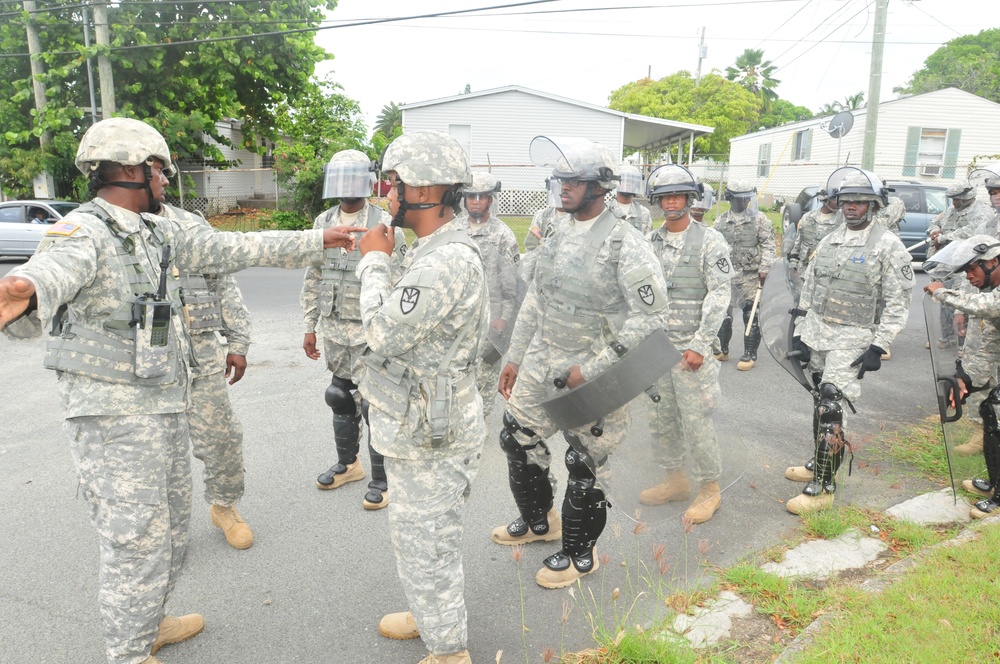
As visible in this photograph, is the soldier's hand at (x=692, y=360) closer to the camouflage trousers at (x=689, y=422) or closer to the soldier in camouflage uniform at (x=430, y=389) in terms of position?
the camouflage trousers at (x=689, y=422)

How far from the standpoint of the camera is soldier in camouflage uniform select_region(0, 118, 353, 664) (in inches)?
100

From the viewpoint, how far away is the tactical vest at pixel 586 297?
343cm

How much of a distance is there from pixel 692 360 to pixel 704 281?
623 millimetres

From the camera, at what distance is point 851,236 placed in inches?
179

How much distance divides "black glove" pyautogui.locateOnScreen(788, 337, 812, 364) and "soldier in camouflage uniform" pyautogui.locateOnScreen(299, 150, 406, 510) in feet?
8.58

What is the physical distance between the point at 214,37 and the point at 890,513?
18.8 meters

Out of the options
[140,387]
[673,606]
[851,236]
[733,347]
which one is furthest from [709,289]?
[733,347]


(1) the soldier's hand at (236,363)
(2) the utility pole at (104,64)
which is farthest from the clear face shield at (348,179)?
(2) the utility pole at (104,64)

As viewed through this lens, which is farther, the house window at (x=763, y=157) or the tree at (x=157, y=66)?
the house window at (x=763, y=157)

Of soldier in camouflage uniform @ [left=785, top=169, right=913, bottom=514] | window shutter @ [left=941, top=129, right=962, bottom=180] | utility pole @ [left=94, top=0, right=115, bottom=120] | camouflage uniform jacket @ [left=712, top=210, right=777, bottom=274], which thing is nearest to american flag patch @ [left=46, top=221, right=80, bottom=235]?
soldier in camouflage uniform @ [left=785, top=169, right=913, bottom=514]

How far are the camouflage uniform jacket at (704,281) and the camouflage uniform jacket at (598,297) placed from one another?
83 centimetres

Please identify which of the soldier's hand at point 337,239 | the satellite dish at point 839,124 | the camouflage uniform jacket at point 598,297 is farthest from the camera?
the satellite dish at point 839,124

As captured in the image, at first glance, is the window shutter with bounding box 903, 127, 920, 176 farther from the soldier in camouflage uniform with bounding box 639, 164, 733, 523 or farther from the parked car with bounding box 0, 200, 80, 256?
the parked car with bounding box 0, 200, 80, 256

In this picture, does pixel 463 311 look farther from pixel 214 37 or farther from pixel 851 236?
pixel 214 37
